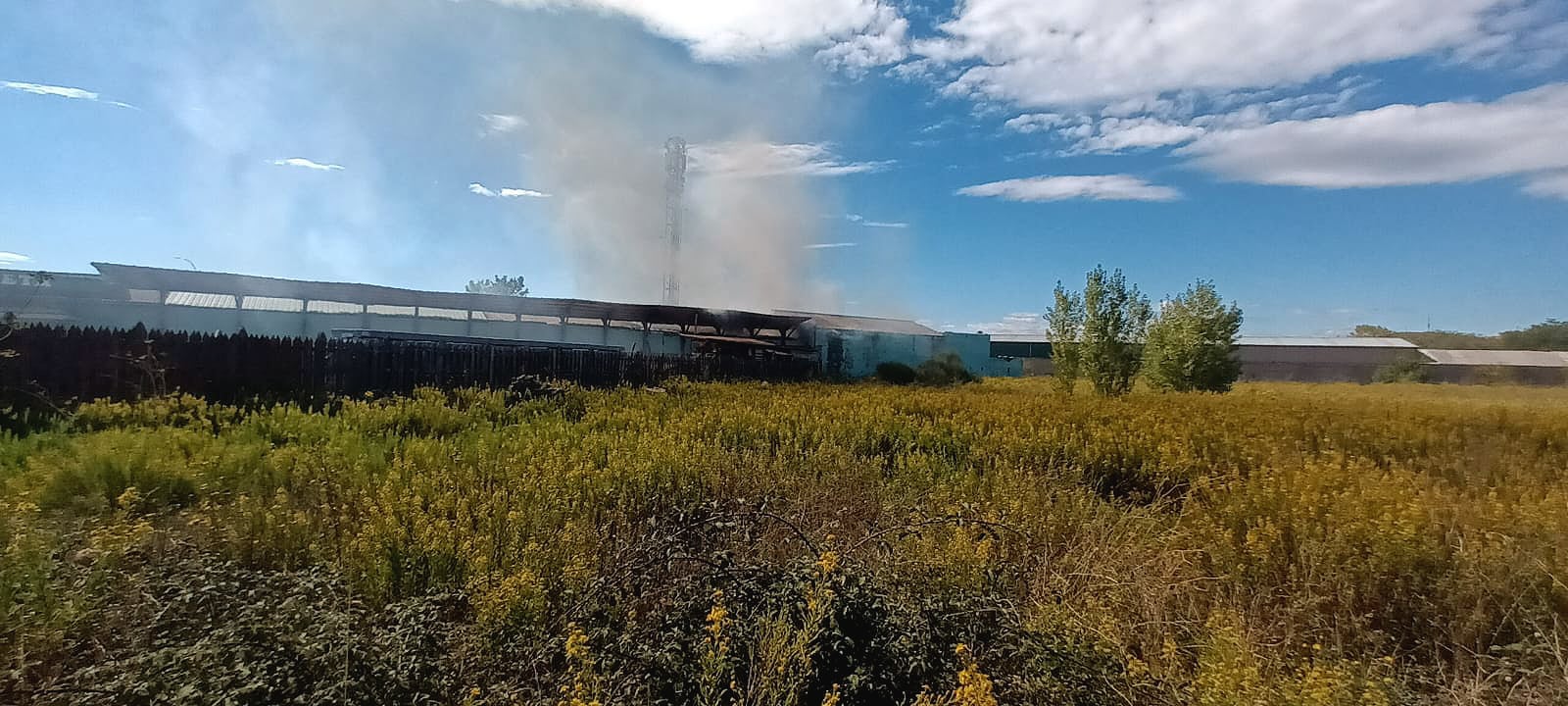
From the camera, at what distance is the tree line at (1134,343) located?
18172mm

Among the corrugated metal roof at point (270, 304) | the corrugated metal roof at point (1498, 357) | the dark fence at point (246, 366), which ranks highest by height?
the corrugated metal roof at point (270, 304)

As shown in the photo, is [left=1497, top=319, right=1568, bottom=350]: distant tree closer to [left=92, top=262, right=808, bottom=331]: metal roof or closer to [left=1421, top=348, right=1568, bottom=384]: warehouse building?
[left=1421, top=348, right=1568, bottom=384]: warehouse building

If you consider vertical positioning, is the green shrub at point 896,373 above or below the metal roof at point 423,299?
below

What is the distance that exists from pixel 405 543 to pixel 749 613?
161cm

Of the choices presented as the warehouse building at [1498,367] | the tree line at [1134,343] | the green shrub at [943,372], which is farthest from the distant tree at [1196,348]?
the warehouse building at [1498,367]

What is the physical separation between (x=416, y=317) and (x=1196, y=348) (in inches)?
957

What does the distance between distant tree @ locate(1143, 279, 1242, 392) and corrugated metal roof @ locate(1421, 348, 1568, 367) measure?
2725 cm

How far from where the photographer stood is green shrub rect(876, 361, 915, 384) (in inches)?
968

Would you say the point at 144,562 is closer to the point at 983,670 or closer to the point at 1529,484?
the point at 983,670

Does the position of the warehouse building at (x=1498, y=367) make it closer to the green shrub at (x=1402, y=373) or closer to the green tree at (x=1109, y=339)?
the green shrub at (x=1402, y=373)

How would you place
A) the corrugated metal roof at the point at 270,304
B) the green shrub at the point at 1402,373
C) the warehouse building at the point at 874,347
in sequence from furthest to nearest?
1. the green shrub at the point at 1402,373
2. the warehouse building at the point at 874,347
3. the corrugated metal roof at the point at 270,304

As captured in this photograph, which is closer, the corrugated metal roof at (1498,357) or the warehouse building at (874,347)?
the warehouse building at (874,347)

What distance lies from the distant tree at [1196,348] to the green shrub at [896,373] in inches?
290

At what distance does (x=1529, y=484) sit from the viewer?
209 inches
